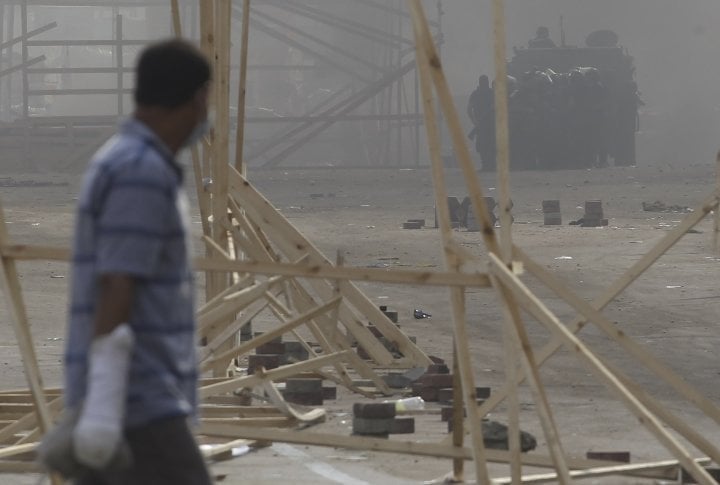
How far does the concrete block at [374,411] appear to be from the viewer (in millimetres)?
7617

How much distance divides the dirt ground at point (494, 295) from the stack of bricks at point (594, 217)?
28 centimetres

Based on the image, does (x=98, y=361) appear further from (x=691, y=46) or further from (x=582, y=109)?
(x=691, y=46)

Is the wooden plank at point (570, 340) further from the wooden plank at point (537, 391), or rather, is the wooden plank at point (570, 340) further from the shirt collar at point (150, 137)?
the shirt collar at point (150, 137)

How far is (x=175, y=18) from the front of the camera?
31.7ft

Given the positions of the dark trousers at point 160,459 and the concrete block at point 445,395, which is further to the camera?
the concrete block at point 445,395

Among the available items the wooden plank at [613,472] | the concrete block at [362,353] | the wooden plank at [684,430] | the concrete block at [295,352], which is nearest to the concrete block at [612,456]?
the wooden plank at [613,472]

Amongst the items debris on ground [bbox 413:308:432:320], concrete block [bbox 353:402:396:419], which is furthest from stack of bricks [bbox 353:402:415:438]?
debris on ground [bbox 413:308:432:320]

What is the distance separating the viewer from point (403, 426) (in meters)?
7.82

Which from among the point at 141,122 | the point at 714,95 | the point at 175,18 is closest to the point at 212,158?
the point at 175,18

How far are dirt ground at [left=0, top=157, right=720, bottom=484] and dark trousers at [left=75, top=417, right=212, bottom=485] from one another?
10.9 ft

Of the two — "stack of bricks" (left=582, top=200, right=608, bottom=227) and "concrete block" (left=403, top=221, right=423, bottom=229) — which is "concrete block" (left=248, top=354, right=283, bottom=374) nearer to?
"concrete block" (left=403, top=221, right=423, bottom=229)

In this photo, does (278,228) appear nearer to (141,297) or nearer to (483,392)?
(483,392)

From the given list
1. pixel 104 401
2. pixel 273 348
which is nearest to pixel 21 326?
pixel 104 401

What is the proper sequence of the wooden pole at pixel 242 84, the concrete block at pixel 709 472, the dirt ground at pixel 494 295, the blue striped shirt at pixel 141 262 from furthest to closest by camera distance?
the wooden pole at pixel 242 84
the dirt ground at pixel 494 295
the concrete block at pixel 709 472
the blue striped shirt at pixel 141 262
